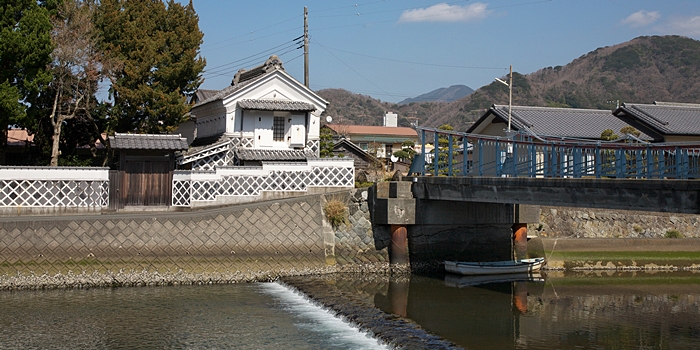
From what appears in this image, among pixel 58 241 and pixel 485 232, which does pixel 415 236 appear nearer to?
pixel 485 232

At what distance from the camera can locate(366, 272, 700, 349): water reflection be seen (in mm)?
19906

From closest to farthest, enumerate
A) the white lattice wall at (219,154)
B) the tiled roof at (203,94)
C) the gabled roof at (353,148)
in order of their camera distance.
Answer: the white lattice wall at (219,154), the gabled roof at (353,148), the tiled roof at (203,94)

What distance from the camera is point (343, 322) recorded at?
828 inches

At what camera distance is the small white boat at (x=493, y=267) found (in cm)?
2931

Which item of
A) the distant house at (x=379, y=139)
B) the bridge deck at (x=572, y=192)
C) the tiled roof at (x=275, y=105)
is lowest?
the bridge deck at (x=572, y=192)

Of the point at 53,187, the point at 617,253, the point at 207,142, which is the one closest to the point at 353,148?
the point at 207,142

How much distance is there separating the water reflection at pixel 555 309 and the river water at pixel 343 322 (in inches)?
1.6

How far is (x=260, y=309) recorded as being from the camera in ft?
73.2

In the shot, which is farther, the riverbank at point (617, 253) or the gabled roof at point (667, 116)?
the gabled roof at point (667, 116)

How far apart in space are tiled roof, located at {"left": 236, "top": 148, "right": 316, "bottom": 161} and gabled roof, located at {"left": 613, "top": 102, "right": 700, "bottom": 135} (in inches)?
919

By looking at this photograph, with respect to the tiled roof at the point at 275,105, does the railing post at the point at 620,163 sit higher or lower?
lower

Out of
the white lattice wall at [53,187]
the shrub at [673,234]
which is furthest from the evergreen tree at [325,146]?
the shrub at [673,234]

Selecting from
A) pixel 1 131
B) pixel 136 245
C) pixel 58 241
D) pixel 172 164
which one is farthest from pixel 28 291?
pixel 1 131

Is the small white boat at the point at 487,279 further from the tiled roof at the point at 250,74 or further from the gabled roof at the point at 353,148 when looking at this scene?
the gabled roof at the point at 353,148
